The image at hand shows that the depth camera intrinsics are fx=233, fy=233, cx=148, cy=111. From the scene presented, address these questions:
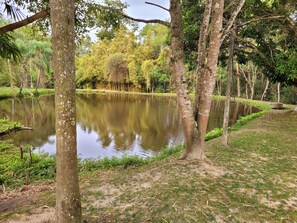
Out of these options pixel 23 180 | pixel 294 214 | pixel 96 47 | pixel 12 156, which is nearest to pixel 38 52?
pixel 96 47

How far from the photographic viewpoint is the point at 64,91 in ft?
7.61

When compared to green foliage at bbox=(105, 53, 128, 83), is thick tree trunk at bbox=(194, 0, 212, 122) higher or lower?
lower

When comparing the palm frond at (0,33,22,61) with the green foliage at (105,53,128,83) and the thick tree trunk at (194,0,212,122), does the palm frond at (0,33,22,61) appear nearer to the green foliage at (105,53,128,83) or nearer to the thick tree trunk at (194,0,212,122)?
the thick tree trunk at (194,0,212,122)

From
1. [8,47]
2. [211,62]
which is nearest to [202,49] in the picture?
[211,62]

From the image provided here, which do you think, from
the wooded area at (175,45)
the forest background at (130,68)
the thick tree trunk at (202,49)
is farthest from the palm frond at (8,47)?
the forest background at (130,68)

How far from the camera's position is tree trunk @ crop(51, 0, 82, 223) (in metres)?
2.26

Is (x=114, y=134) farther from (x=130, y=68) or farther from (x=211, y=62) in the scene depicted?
(x=130, y=68)

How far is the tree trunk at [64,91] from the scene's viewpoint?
7.41 feet

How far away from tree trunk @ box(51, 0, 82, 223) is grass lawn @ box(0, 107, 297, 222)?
1.19 m

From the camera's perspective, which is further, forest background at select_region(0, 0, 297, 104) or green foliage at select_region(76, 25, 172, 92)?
green foliage at select_region(76, 25, 172, 92)

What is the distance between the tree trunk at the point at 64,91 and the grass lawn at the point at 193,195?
1.19 meters

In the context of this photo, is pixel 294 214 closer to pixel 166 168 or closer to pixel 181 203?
pixel 181 203

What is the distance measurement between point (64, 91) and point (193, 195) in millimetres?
2779

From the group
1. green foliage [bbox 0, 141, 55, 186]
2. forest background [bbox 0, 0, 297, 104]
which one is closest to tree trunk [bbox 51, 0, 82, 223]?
green foliage [bbox 0, 141, 55, 186]
